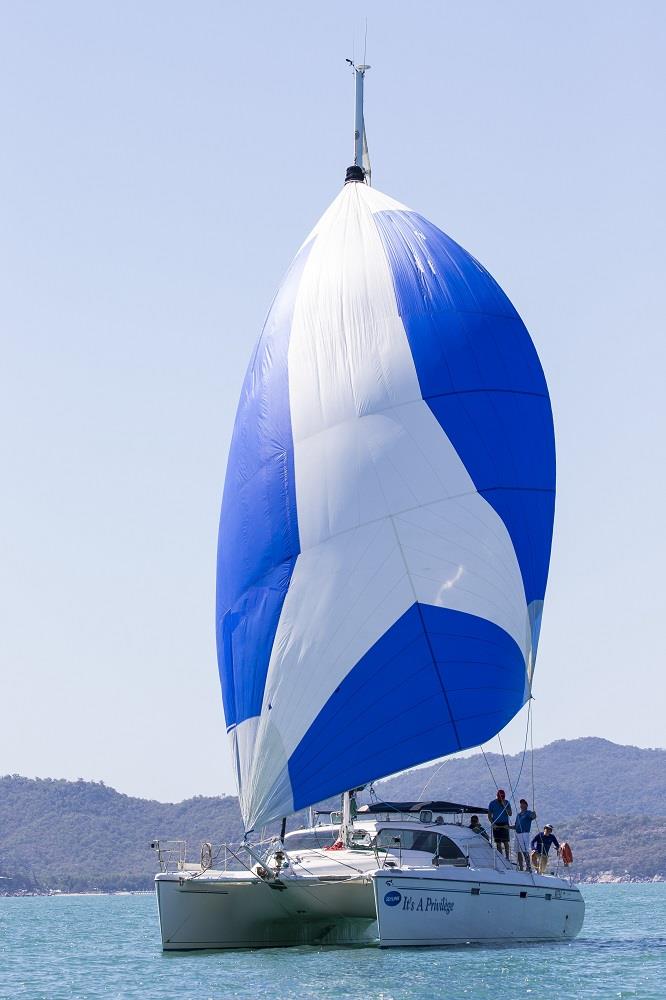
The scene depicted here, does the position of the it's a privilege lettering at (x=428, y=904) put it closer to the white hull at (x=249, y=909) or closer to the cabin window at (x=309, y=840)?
the white hull at (x=249, y=909)

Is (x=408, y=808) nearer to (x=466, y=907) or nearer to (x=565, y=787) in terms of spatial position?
(x=466, y=907)

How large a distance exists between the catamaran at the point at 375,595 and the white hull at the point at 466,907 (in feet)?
0.10

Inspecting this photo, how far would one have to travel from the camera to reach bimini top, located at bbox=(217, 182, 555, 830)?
19.4 meters

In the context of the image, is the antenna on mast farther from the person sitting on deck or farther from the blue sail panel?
the person sitting on deck

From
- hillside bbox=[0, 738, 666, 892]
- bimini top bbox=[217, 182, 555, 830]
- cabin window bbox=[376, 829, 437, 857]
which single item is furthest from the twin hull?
hillside bbox=[0, 738, 666, 892]

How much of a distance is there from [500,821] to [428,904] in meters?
3.08

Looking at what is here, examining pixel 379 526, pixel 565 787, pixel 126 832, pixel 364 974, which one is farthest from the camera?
pixel 565 787

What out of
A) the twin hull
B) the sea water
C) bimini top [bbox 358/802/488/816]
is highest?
bimini top [bbox 358/802/488/816]

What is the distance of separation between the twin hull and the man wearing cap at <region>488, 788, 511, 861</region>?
0.77m

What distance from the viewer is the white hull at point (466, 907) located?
1794 centimetres

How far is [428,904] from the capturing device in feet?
59.9

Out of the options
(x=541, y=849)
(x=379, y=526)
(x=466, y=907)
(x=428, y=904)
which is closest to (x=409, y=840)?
(x=466, y=907)

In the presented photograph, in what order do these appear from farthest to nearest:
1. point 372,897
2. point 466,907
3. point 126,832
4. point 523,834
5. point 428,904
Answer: point 126,832, point 523,834, point 372,897, point 466,907, point 428,904

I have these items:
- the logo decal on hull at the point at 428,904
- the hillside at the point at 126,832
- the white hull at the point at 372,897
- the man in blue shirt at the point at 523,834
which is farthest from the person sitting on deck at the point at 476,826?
the hillside at the point at 126,832
